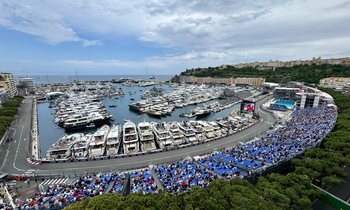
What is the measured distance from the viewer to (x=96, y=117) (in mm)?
63156

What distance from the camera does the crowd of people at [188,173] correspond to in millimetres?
20922

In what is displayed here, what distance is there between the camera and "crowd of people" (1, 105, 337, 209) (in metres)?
20.9

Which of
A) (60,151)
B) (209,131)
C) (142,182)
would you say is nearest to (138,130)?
(60,151)

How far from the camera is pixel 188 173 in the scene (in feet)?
81.4

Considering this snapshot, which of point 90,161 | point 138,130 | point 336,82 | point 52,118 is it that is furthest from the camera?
point 336,82

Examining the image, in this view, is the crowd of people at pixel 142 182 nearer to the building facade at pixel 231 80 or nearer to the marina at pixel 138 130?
the marina at pixel 138 130

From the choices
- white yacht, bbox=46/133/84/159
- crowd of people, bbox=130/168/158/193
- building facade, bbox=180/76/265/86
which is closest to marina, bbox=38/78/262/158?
white yacht, bbox=46/133/84/159

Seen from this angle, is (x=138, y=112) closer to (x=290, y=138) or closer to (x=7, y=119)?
(x=7, y=119)

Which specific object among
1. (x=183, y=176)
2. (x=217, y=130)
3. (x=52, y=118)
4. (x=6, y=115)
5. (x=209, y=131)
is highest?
(x=6, y=115)

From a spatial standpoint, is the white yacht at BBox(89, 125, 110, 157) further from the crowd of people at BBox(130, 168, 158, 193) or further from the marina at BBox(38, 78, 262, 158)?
the crowd of people at BBox(130, 168, 158, 193)

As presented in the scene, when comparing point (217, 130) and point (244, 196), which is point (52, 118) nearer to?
point (217, 130)

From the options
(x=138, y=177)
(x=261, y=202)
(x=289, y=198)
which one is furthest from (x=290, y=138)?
(x=138, y=177)

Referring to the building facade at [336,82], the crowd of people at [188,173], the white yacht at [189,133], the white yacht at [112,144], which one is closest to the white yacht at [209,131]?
the white yacht at [189,133]

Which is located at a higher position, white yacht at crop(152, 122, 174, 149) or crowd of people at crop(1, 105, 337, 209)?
crowd of people at crop(1, 105, 337, 209)
